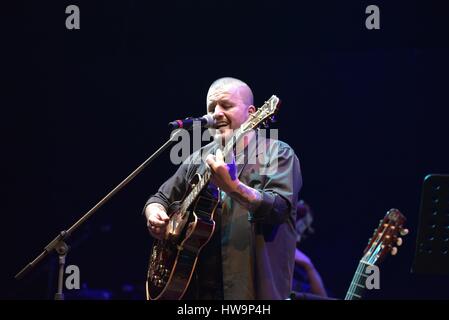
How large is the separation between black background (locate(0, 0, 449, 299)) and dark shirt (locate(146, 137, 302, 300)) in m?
2.61

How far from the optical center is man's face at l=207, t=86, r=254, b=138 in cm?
318

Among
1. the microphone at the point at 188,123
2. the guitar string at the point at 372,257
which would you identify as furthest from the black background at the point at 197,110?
the microphone at the point at 188,123

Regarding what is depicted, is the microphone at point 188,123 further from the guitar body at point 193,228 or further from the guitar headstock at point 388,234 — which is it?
the guitar headstock at point 388,234

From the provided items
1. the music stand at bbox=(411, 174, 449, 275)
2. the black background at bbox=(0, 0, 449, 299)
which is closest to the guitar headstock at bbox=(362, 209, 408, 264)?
the music stand at bbox=(411, 174, 449, 275)

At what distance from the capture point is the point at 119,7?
5324 millimetres

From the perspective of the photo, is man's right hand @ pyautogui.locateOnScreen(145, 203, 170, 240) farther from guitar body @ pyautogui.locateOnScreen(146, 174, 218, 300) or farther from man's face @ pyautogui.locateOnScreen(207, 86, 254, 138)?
man's face @ pyautogui.locateOnScreen(207, 86, 254, 138)

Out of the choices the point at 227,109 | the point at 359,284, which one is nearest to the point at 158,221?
the point at 227,109

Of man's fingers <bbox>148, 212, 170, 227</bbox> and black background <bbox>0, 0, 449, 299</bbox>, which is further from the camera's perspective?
black background <bbox>0, 0, 449, 299</bbox>

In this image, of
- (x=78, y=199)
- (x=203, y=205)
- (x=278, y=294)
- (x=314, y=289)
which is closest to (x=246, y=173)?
(x=203, y=205)

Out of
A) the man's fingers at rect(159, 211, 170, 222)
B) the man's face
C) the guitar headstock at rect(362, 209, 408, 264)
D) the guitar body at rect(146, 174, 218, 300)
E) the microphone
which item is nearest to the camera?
the guitar body at rect(146, 174, 218, 300)

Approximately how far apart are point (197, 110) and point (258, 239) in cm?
355

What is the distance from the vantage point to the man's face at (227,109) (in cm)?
318

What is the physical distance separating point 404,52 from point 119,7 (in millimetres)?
2702

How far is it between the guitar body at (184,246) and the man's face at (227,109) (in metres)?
0.33
